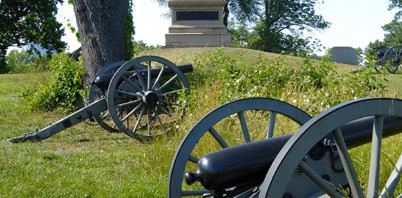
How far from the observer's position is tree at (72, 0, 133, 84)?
31.7 feet

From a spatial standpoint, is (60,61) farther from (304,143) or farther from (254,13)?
(254,13)

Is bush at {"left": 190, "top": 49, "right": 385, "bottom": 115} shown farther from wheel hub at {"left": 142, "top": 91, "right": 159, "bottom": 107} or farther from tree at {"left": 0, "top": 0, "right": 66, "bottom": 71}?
tree at {"left": 0, "top": 0, "right": 66, "bottom": 71}

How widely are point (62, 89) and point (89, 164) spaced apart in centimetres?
527

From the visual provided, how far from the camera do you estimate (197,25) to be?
23.4 meters

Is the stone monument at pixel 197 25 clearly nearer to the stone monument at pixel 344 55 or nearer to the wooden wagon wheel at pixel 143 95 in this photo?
the stone monument at pixel 344 55

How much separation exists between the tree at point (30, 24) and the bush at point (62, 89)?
13.9 metres

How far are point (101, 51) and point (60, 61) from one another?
1431 millimetres

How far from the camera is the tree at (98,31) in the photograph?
966 centimetres

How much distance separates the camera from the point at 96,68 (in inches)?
386

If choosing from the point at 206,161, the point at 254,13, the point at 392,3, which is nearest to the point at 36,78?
the point at 206,161

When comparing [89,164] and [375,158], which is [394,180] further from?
[89,164]

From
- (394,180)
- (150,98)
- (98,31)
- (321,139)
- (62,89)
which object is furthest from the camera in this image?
(62,89)

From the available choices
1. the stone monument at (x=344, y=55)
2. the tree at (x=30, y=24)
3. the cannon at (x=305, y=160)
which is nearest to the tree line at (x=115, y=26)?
the tree at (x=30, y=24)

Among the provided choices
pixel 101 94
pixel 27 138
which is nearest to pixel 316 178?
pixel 27 138
